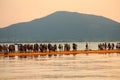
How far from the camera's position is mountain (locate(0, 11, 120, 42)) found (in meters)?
12.2

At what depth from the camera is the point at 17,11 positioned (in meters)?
12.5

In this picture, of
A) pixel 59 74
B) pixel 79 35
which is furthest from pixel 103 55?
pixel 59 74

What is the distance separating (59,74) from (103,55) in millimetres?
→ 6097

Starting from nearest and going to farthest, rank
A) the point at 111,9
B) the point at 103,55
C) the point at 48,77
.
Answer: the point at 48,77
the point at 111,9
the point at 103,55

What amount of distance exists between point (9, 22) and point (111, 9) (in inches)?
105

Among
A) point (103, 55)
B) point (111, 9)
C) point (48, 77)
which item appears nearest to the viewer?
point (48, 77)

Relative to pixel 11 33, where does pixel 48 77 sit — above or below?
below

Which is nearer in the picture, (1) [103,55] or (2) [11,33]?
(2) [11,33]

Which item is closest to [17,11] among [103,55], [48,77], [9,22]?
[9,22]

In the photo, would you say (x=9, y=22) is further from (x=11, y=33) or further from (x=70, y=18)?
(x=70, y=18)

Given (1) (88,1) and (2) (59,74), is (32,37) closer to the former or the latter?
(1) (88,1)

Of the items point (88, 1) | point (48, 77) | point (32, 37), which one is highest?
point (88, 1)

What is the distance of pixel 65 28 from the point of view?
12.4m

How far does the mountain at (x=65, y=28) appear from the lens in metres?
12.2
